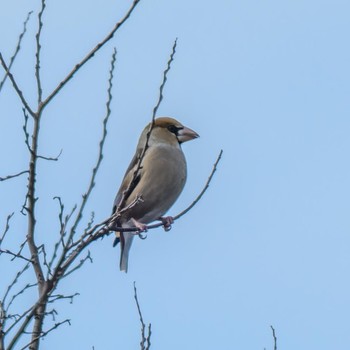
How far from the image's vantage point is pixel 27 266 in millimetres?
4613

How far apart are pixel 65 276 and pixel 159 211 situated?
335 centimetres

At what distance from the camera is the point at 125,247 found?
290 inches

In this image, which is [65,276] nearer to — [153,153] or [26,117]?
[26,117]

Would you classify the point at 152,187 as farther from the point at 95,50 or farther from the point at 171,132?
the point at 95,50

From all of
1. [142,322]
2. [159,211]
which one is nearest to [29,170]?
[142,322]

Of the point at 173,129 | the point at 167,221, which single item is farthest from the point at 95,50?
the point at 173,129

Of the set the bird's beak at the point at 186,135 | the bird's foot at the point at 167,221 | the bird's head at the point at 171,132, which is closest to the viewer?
the bird's foot at the point at 167,221

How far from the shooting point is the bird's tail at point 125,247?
722 cm

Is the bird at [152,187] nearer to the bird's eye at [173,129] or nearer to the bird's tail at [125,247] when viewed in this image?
the bird's tail at [125,247]

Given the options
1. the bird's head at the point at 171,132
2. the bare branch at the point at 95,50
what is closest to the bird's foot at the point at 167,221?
the bird's head at the point at 171,132

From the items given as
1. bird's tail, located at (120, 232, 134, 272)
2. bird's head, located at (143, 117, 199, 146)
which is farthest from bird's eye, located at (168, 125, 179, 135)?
bird's tail, located at (120, 232, 134, 272)

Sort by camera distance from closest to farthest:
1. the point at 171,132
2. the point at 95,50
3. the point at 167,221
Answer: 1. the point at 95,50
2. the point at 167,221
3. the point at 171,132

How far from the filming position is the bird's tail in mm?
7219

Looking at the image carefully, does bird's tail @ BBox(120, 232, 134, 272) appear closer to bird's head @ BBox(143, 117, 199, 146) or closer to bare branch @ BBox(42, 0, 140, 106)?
bird's head @ BBox(143, 117, 199, 146)
